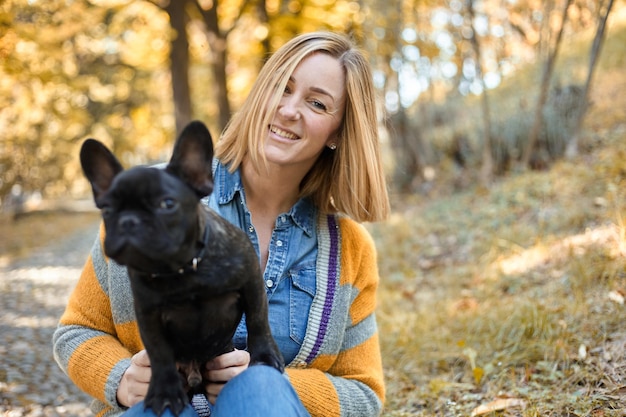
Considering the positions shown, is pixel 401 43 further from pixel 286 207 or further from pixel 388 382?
pixel 286 207

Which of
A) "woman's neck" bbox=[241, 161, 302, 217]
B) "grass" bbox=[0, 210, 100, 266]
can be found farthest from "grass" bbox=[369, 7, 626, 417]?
"grass" bbox=[0, 210, 100, 266]

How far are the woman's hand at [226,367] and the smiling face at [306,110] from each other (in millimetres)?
937

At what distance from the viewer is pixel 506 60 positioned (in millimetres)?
10602

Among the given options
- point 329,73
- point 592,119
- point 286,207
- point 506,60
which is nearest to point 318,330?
point 286,207

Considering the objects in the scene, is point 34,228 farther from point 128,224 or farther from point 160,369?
point 128,224

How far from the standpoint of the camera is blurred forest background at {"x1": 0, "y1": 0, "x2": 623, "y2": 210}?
28.9ft

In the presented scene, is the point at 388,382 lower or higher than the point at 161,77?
lower

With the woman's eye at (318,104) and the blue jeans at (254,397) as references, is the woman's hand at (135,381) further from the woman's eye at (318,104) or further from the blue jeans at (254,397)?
the woman's eye at (318,104)

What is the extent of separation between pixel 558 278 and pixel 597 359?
155 centimetres

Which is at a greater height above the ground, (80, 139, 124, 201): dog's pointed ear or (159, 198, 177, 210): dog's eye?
(80, 139, 124, 201): dog's pointed ear

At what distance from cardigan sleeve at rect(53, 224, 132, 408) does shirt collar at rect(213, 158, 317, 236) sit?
0.56 meters

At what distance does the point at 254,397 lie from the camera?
75.0 inches

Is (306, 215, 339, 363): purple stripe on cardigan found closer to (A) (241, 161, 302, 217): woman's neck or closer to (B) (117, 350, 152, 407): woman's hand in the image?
(A) (241, 161, 302, 217): woman's neck

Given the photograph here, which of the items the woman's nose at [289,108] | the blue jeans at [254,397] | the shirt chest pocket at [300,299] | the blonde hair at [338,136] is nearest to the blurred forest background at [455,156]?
the blonde hair at [338,136]
